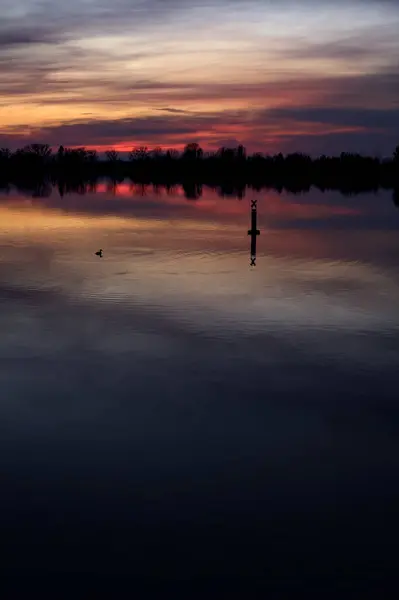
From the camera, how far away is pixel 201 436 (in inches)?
470

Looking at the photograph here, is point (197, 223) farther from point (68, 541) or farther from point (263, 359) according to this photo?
point (68, 541)

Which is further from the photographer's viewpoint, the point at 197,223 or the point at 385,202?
the point at 385,202

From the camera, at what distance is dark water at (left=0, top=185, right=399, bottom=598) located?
8422 mm

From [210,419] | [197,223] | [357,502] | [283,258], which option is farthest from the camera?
[197,223]

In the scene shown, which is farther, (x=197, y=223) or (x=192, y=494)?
(x=197, y=223)

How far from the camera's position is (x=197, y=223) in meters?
Answer: 66.0

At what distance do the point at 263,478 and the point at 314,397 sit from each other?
3.96 meters

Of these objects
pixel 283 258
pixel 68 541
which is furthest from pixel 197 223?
pixel 68 541

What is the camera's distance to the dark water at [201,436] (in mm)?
8422

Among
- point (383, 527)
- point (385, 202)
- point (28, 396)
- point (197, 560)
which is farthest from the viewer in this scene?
point (385, 202)

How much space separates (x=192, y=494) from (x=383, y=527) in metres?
2.60

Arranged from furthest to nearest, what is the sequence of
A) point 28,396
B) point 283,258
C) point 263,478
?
1. point 283,258
2. point 28,396
3. point 263,478

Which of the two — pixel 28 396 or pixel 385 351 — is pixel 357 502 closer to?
pixel 28 396

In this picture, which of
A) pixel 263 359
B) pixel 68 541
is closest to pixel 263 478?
pixel 68 541
